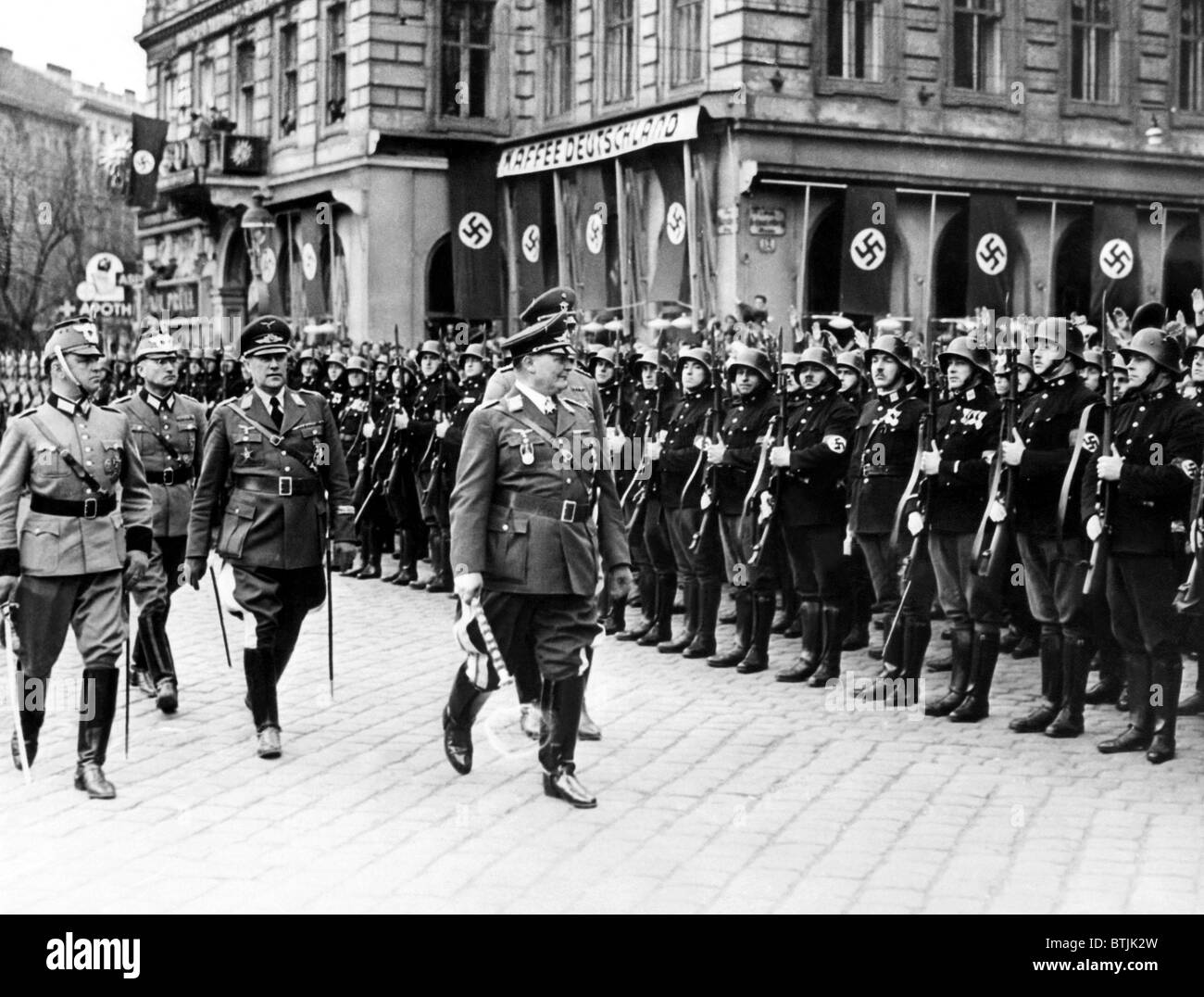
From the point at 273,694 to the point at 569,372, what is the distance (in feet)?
7.28

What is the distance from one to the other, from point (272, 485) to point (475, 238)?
76.5 ft

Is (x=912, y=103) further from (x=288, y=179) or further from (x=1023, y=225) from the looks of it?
(x=288, y=179)

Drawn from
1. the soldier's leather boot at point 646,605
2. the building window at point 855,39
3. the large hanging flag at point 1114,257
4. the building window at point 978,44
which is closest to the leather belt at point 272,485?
→ the soldier's leather boot at point 646,605

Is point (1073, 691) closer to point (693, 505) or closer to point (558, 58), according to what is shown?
point (693, 505)

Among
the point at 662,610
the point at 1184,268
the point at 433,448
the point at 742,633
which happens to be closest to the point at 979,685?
the point at 742,633

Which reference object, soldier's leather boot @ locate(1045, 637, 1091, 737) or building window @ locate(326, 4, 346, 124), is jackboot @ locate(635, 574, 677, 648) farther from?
building window @ locate(326, 4, 346, 124)

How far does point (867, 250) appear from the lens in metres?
26.1

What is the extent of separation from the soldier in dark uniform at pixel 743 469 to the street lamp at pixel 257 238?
2584 centimetres

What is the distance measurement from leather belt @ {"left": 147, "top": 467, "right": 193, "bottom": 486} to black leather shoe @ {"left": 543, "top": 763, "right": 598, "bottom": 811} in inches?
151

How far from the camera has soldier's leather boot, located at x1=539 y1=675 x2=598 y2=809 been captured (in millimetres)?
8055

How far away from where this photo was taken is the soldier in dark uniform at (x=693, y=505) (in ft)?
41.3

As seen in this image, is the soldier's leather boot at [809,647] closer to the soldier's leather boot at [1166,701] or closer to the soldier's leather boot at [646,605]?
the soldier's leather boot at [646,605]

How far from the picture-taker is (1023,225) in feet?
91.9
